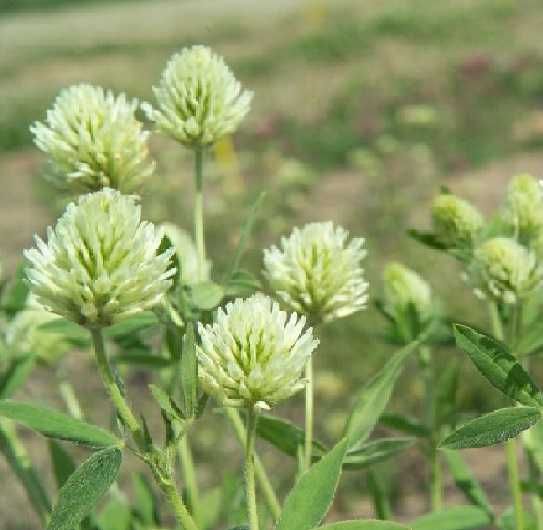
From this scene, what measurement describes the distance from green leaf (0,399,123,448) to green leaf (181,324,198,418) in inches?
3.3

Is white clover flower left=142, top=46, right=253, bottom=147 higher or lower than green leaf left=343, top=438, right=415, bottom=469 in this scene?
higher

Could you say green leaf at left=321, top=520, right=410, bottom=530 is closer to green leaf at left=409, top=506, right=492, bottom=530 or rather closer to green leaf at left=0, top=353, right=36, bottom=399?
green leaf at left=409, top=506, right=492, bottom=530

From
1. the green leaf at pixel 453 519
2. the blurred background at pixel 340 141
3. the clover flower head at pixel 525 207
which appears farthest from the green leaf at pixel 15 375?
the clover flower head at pixel 525 207

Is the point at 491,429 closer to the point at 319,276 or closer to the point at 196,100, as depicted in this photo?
the point at 319,276

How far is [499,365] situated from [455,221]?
0.96 feet

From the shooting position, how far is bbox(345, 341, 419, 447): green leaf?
3.42 feet

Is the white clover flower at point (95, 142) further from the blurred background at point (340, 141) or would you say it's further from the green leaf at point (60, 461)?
the green leaf at point (60, 461)

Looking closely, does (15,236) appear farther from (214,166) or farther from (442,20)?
(442,20)

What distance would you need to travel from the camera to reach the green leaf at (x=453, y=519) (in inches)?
46.7

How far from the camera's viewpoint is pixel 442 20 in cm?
1362

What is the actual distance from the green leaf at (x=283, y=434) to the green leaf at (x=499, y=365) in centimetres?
22

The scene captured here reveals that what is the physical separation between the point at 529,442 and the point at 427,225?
482 centimetres

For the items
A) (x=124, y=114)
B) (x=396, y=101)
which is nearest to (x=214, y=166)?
(x=396, y=101)

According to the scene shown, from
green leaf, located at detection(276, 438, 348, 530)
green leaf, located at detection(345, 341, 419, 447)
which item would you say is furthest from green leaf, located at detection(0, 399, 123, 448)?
green leaf, located at detection(345, 341, 419, 447)
